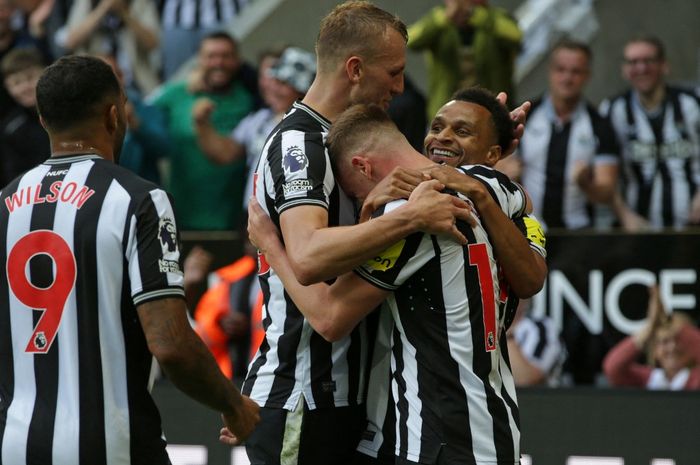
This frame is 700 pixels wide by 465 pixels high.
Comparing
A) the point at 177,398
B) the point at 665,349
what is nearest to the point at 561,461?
the point at 665,349

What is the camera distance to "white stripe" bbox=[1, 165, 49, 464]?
3.78m

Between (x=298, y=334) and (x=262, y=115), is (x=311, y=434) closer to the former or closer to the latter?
(x=298, y=334)

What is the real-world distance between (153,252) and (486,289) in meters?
1.04

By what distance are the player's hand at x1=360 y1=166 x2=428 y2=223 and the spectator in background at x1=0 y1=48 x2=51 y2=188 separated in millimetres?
5598

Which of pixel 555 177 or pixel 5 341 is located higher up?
pixel 555 177

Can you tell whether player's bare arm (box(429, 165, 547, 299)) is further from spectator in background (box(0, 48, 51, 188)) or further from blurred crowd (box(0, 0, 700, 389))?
spectator in background (box(0, 48, 51, 188))

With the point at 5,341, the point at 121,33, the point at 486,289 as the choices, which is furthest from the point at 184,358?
the point at 121,33

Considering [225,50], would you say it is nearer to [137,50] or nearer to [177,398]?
[137,50]

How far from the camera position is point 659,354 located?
723 cm

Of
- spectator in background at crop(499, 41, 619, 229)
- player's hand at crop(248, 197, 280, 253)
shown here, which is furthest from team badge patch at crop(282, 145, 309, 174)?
spectator in background at crop(499, 41, 619, 229)

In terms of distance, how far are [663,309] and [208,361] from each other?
163 inches

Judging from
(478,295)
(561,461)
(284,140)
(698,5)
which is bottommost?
(561,461)

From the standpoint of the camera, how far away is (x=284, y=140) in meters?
4.25

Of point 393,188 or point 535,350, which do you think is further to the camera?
point 535,350
